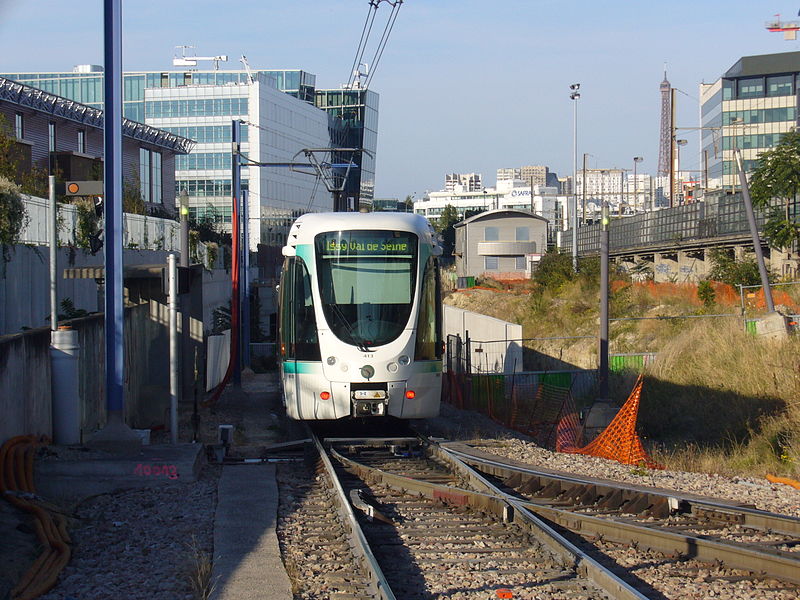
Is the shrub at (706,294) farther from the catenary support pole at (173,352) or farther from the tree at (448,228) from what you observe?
the tree at (448,228)

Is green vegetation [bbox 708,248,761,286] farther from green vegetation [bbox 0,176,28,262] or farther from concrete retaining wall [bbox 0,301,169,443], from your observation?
green vegetation [bbox 0,176,28,262]

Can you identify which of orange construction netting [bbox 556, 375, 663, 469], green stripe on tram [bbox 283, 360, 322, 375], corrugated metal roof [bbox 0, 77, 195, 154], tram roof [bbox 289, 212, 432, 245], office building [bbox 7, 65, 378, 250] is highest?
office building [bbox 7, 65, 378, 250]

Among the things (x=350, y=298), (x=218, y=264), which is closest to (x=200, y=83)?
(x=218, y=264)

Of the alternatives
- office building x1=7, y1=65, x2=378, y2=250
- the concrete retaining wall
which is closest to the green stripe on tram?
the concrete retaining wall

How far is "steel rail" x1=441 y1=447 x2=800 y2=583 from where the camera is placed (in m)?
6.99

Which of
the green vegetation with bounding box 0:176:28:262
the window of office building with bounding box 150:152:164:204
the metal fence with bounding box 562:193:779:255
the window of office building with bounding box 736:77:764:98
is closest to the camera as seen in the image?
the green vegetation with bounding box 0:176:28:262

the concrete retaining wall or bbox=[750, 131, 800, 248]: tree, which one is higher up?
bbox=[750, 131, 800, 248]: tree

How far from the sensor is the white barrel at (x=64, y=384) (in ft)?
37.5

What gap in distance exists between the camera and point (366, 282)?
14094 mm

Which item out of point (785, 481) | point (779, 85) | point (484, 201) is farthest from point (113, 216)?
point (484, 201)

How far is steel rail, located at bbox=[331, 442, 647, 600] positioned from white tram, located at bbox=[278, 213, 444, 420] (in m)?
1.06

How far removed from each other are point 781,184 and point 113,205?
88.2 ft

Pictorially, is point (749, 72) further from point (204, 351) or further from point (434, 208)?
point (434, 208)

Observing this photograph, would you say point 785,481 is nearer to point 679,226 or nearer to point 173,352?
point 173,352
